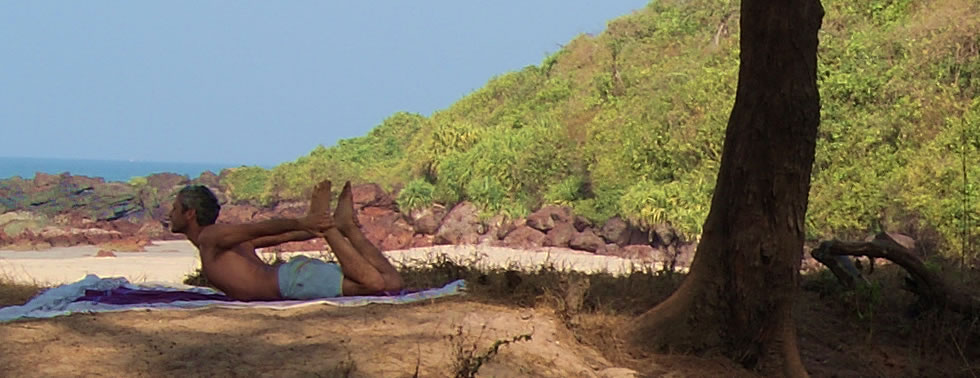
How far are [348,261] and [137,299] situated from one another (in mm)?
1313

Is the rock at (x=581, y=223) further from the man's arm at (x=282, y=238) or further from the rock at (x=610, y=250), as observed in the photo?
the man's arm at (x=282, y=238)

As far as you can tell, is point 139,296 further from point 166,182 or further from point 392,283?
point 166,182

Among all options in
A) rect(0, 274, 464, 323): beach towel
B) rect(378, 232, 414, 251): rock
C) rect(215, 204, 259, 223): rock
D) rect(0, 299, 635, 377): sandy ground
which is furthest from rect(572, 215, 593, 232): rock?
rect(0, 299, 635, 377): sandy ground

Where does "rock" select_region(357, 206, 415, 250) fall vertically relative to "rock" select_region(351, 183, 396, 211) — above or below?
below

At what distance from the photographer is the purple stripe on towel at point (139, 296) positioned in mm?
6555

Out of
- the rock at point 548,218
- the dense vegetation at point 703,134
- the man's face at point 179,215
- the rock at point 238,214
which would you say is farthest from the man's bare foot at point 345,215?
the rock at point 238,214

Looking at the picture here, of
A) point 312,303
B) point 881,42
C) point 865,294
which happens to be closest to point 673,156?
point 881,42

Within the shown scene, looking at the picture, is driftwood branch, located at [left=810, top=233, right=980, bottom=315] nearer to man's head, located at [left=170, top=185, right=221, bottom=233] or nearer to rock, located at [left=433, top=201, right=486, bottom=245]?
man's head, located at [left=170, top=185, right=221, bottom=233]

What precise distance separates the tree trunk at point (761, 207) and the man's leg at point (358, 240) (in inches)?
61.8

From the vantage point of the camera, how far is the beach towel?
609 cm

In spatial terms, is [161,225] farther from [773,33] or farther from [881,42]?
[773,33]

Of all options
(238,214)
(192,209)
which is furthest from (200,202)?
(238,214)

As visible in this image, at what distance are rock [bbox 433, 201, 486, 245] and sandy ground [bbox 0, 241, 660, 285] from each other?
102 inches

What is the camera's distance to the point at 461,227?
86.3 ft
